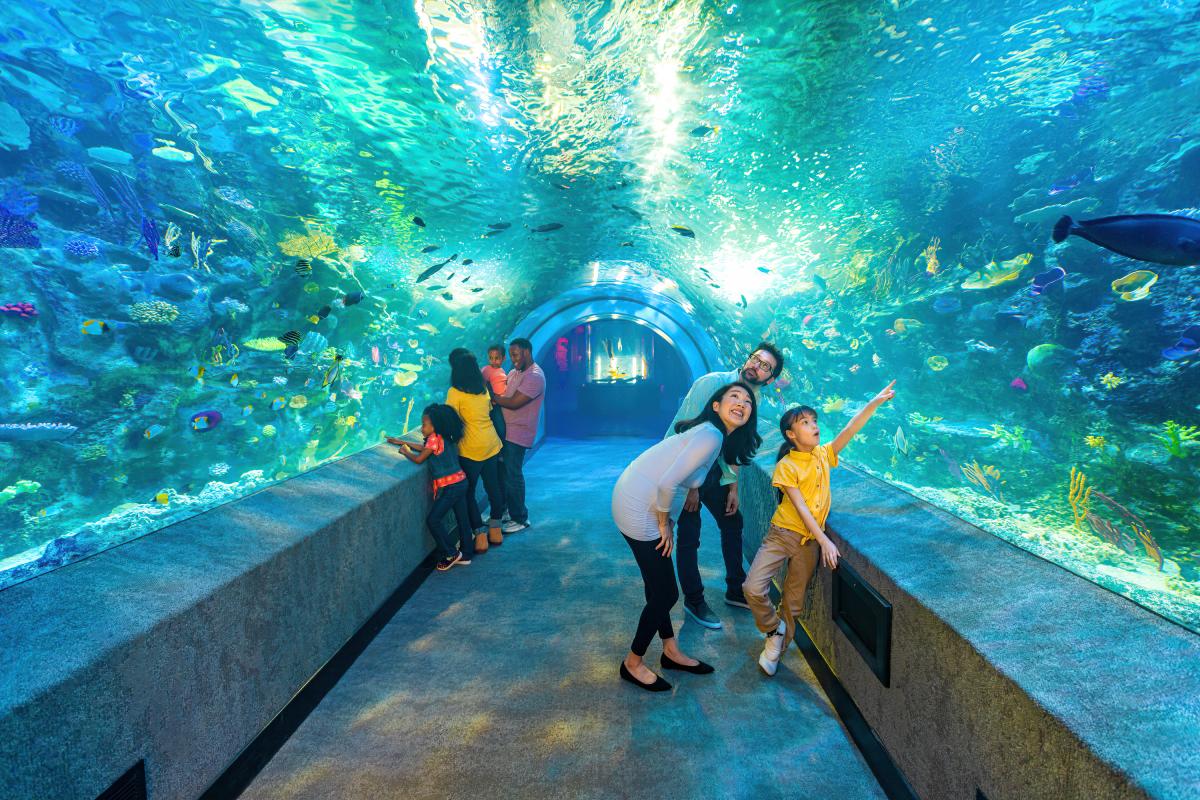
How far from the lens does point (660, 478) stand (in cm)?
269

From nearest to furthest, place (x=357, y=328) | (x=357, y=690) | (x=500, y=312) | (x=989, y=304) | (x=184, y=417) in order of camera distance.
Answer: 1. (x=357, y=690)
2. (x=989, y=304)
3. (x=184, y=417)
4. (x=357, y=328)
5. (x=500, y=312)

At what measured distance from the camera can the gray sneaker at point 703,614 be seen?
12.5 ft

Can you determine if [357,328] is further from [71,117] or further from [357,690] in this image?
[357,690]

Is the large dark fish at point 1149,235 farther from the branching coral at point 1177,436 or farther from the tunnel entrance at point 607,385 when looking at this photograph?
the tunnel entrance at point 607,385

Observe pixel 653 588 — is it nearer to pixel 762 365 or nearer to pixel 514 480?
pixel 762 365

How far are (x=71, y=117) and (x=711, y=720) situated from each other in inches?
447

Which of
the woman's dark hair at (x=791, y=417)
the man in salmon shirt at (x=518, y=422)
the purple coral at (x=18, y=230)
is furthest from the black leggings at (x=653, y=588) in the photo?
the purple coral at (x=18, y=230)

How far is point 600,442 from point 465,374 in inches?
353

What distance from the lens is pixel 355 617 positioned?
362cm

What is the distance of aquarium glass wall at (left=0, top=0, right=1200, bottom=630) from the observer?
468 centimetres

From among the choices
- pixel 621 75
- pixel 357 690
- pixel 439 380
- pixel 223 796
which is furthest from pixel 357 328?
pixel 223 796

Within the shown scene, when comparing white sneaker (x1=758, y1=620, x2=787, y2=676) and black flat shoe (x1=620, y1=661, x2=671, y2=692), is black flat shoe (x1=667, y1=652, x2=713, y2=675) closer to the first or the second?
black flat shoe (x1=620, y1=661, x2=671, y2=692)

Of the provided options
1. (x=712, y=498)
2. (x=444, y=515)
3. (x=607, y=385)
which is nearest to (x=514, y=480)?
(x=444, y=515)

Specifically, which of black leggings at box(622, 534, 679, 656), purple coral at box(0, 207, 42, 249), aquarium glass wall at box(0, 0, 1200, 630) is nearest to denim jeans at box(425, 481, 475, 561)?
aquarium glass wall at box(0, 0, 1200, 630)
